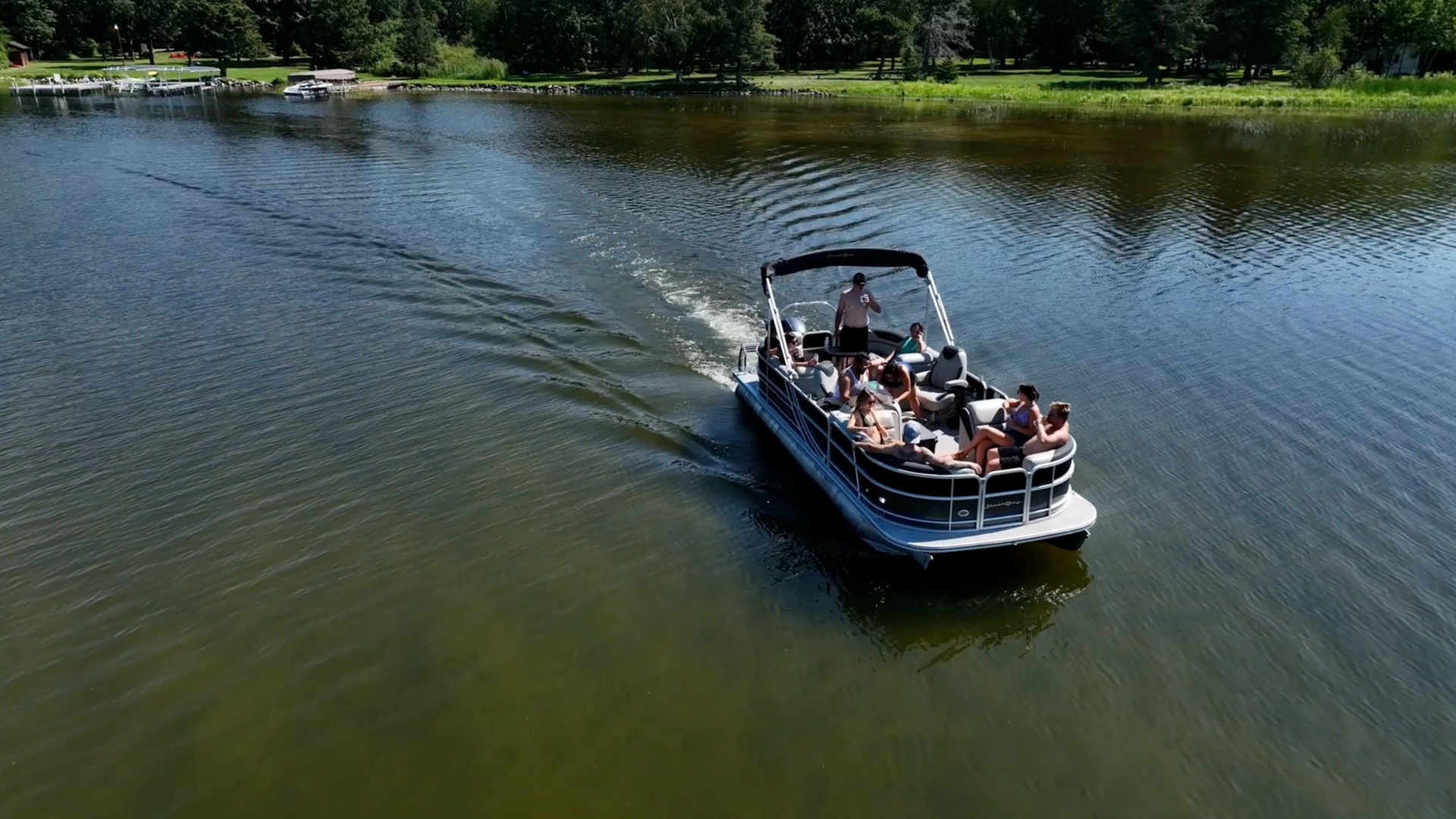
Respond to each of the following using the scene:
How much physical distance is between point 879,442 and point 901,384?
2.21m

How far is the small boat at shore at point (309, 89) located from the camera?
262 feet

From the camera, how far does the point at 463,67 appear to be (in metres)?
101

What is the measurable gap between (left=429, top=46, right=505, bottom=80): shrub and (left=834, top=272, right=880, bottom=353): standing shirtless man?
9133 cm

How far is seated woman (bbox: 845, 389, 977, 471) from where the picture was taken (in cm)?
1178

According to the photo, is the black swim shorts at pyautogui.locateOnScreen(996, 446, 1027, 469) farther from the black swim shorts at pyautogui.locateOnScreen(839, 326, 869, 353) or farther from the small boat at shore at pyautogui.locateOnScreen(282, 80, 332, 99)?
the small boat at shore at pyautogui.locateOnScreen(282, 80, 332, 99)

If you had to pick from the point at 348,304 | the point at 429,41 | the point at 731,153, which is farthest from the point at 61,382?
Result: the point at 429,41

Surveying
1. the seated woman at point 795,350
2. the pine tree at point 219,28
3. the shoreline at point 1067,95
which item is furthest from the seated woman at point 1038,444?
the pine tree at point 219,28

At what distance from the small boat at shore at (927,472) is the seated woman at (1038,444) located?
11cm

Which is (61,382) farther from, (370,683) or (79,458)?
(370,683)

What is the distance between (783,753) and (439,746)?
11.5 ft

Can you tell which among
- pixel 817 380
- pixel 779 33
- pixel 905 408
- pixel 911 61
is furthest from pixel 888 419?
pixel 779 33

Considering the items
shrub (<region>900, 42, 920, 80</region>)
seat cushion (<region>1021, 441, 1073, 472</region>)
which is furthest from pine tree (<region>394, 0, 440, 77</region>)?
seat cushion (<region>1021, 441, 1073, 472</region>)

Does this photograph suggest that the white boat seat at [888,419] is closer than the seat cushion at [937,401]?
Yes

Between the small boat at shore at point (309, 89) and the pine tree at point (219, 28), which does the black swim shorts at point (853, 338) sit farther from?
the pine tree at point (219, 28)
